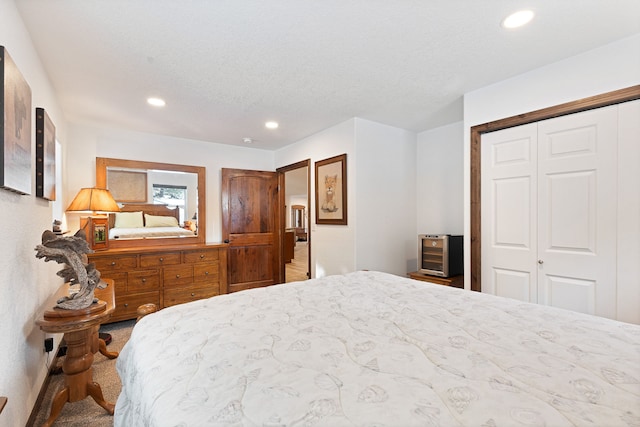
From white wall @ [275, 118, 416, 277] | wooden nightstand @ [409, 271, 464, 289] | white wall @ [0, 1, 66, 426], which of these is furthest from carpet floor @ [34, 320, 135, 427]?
wooden nightstand @ [409, 271, 464, 289]

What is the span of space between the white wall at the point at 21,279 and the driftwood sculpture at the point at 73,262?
0.38 feet

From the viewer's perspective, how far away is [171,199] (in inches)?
166

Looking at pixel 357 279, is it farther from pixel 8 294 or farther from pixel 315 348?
pixel 8 294

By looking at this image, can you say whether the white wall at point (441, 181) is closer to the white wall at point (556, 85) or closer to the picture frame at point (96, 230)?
the white wall at point (556, 85)

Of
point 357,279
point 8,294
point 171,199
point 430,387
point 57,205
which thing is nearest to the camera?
point 430,387

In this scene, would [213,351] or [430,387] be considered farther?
[213,351]

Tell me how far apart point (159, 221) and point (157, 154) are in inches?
38.3

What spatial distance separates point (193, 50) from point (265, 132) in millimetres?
1975

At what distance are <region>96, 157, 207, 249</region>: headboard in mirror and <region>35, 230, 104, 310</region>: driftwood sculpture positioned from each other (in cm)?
229

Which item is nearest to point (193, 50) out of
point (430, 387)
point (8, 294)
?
point (8, 294)

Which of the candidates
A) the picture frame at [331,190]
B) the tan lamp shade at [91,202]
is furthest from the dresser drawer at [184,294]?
the picture frame at [331,190]

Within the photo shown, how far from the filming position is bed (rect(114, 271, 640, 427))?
2.32 ft

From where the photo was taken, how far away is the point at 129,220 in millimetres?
3895

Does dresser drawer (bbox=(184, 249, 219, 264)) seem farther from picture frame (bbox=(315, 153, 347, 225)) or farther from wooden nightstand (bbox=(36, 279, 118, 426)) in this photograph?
wooden nightstand (bbox=(36, 279, 118, 426))
